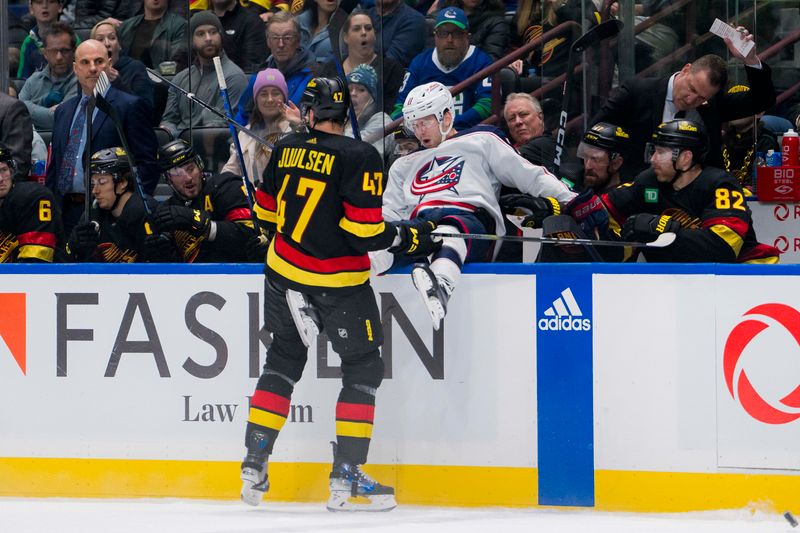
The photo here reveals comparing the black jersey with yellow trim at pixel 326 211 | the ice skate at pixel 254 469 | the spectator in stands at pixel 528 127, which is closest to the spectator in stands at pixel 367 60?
the spectator in stands at pixel 528 127

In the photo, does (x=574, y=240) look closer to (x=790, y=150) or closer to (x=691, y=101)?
(x=691, y=101)

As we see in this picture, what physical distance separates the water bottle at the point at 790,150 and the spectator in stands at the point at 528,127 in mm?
1135

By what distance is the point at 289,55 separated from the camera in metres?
5.99

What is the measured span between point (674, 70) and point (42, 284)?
327cm

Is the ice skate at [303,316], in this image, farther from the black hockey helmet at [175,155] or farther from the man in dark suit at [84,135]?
the man in dark suit at [84,135]

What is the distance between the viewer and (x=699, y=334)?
4316 mm

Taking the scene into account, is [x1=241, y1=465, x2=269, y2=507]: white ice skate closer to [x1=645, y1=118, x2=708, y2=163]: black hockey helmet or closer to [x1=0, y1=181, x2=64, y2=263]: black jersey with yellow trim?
[x1=0, y1=181, x2=64, y2=263]: black jersey with yellow trim

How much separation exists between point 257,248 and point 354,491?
123 centimetres

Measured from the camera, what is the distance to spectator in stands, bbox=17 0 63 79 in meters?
6.80

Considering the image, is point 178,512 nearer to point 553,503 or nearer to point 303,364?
point 303,364

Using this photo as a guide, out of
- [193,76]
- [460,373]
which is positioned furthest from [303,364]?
[193,76]

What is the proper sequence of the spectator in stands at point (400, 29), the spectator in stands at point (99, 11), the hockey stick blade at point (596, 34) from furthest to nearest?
the spectator in stands at point (99, 11) < the spectator in stands at point (400, 29) < the hockey stick blade at point (596, 34)

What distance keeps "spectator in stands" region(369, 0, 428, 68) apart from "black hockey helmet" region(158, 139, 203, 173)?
1.19m

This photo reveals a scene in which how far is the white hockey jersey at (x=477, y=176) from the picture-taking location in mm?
4852
